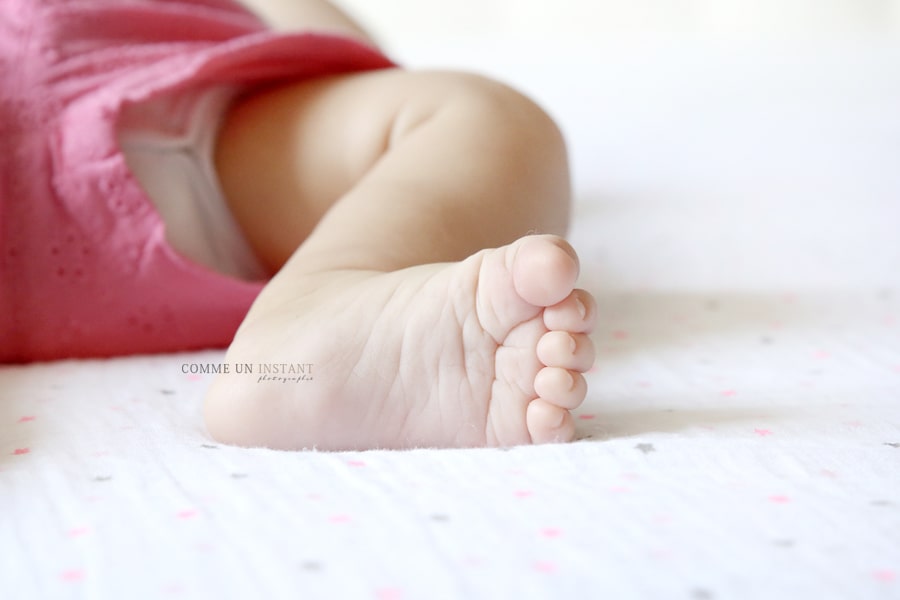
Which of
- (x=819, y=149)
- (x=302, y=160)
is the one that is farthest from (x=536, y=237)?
(x=819, y=149)

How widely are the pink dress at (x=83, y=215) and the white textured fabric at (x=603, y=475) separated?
0.10 feet

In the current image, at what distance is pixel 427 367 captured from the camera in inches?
23.2

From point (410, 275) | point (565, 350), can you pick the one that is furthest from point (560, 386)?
point (410, 275)

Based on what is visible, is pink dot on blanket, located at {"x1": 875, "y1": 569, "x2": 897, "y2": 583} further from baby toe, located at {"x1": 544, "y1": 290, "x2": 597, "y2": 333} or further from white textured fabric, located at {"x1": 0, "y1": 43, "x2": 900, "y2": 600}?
baby toe, located at {"x1": 544, "y1": 290, "x2": 597, "y2": 333}

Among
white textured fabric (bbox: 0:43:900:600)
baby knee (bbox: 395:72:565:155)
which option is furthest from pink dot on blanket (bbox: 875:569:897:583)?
baby knee (bbox: 395:72:565:155)

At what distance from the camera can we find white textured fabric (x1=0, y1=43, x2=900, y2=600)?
1.33ft

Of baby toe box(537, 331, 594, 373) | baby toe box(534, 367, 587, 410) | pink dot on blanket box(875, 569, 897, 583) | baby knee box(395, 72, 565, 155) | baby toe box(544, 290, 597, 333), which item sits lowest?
baby toe box(534, 367, 587, 410)

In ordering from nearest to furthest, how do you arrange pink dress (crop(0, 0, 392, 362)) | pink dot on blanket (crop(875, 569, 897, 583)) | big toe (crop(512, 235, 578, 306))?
pink dot on blanket (crop(875, 569, 897, 583))
big toe (crop(512, 235, 578, 306))
pink dress (crop(0, 0, 392, 362))

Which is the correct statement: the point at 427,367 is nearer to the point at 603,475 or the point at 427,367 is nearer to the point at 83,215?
the point at 603,475

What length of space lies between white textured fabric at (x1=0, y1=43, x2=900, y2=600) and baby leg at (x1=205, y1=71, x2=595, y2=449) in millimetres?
34

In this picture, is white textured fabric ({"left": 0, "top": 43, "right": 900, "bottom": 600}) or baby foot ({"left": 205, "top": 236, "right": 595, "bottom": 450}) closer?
white textured fabric ({"left": 0, "top": 43, "right": 900, "bottom": 600})

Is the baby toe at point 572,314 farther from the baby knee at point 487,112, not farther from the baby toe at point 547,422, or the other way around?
the baby knee at point 487,112

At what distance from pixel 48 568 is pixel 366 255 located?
317 millimetres

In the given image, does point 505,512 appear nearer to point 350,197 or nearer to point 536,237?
point 536,237
